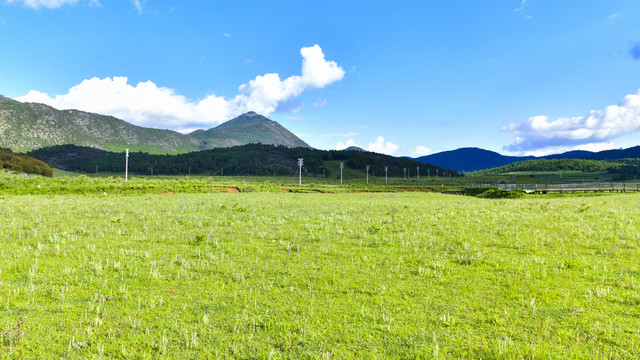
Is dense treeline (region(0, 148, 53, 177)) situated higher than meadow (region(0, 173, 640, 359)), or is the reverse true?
dense treeline (region(0, 148, 53, 177))

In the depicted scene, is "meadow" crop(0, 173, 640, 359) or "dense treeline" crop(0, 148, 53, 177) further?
"dense treeline" crop(0, 148, 53, 177)

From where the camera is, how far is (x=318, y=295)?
297 inches

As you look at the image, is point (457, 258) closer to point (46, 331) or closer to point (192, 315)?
point (192, 315)

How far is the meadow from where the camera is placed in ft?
17.7

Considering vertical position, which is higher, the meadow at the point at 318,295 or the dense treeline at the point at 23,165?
the dense treeline at the point at 23,165

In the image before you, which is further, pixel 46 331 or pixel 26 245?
pixel 26 245

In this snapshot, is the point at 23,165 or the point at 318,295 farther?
the point at 23,165

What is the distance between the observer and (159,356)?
16.8 ft

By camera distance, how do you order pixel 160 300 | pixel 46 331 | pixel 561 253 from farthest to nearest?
pixel 561 253, pixel 160 300, pixel 46 331

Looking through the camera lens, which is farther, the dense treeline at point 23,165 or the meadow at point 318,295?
the dense treeline at point 23,165

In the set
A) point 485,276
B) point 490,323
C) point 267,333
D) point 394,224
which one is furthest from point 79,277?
point 394,224

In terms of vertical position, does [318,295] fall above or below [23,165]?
below

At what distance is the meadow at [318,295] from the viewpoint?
539cm

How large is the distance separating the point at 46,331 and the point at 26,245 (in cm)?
871
